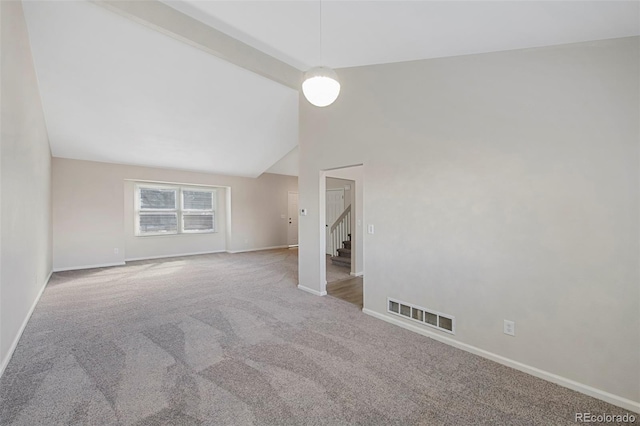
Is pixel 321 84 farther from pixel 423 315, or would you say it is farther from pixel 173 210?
pixel 173 210

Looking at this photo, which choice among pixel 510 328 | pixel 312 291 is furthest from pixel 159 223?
pixel 510 328

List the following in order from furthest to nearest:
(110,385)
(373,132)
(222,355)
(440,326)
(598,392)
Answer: (373,132), (440,326), (222,355), (110,385), (598,392)

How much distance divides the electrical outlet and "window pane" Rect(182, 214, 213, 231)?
26.4 ft

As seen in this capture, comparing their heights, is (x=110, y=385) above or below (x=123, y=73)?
below

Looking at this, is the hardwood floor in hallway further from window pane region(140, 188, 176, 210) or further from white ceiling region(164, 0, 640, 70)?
window pane region(140, 188, 176, 210)

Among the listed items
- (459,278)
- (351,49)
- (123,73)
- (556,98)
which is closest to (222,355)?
(459,278)

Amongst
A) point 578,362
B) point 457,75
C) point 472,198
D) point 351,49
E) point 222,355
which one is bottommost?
point 222,355

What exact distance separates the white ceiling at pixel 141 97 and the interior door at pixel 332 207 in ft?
5.85

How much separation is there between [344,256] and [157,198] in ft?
18.0

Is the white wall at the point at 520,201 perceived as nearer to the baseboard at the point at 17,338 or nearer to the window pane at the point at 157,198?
the baseboard at the point at 17,338

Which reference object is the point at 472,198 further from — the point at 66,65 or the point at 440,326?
the point at 66,65

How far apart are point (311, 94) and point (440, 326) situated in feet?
8.49

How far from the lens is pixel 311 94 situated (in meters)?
2.10

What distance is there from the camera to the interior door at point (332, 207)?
24.5ft
